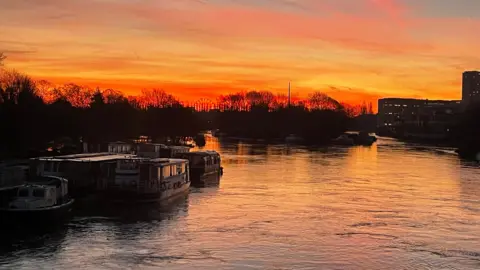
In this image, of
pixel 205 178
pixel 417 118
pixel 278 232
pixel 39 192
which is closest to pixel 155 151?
pixel 205 178

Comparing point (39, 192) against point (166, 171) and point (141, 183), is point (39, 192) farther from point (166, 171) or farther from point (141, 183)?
point (166, 171)

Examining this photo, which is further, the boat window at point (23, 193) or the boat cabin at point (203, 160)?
the boat cabin at point (203, 160)

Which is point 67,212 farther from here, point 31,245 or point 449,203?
point 449,203

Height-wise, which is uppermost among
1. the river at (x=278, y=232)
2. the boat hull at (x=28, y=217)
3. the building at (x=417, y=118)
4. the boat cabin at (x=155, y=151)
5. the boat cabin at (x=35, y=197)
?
the building at (x=417, y=118)

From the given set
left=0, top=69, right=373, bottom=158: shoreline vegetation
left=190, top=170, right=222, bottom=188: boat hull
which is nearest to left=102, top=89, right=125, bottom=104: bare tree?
left=0, top=69, right=373, bottom=158: shoreline vegetation

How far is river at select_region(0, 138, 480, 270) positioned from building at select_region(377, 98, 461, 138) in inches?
2935

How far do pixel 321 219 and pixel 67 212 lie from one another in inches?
326

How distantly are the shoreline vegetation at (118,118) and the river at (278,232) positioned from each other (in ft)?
39.5

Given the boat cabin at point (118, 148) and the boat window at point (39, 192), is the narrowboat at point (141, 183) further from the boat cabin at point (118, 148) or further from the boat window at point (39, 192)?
the boat cabin at point (118, 148)

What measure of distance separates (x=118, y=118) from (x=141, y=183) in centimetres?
3176

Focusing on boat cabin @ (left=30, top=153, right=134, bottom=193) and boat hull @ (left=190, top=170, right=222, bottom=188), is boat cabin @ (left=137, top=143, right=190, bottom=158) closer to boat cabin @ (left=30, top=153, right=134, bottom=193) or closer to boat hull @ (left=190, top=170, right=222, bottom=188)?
boat hull @ (left=190, top=170, right=222, bottom=188)

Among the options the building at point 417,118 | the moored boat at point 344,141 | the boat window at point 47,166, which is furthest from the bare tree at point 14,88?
the building at point 417,118

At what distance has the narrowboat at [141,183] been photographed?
995 inches

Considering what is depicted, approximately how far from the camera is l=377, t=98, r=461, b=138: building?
110 meters
